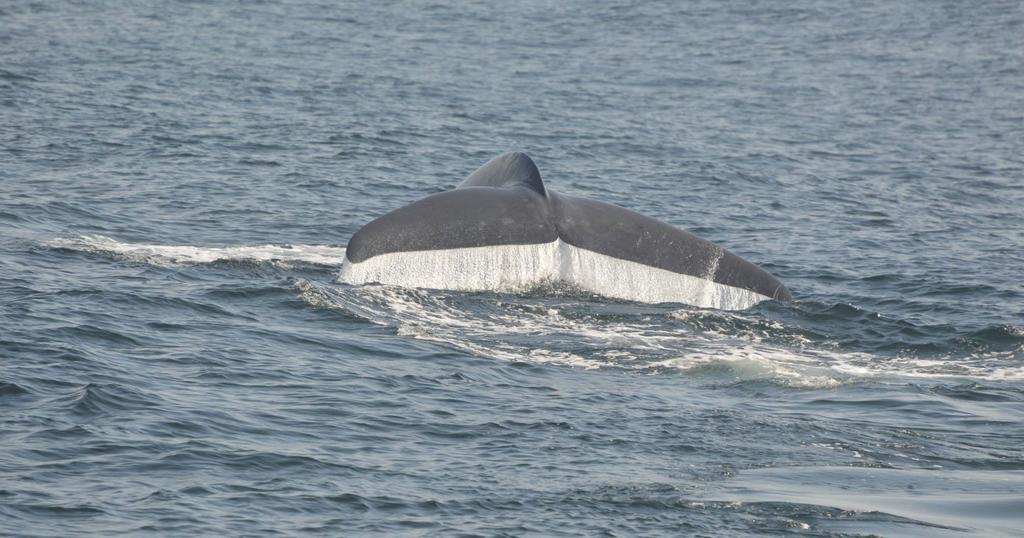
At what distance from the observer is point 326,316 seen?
15.0m

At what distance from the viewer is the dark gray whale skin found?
49.8 feet

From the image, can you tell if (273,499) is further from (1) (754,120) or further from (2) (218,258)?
(1) (754,120)

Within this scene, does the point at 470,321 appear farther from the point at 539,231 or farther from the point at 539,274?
the point at 539,231

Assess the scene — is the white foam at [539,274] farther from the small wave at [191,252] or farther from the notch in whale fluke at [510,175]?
the small wave at [191,252]

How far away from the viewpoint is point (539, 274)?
15.5 m

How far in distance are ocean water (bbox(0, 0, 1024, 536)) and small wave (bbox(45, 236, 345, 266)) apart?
0.08m

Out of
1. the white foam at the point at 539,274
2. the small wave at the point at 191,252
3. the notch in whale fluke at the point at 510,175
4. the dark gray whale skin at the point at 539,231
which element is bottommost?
the small wave at the point at 191,252

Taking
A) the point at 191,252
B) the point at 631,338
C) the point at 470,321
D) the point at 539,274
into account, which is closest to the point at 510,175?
the point at 539,274

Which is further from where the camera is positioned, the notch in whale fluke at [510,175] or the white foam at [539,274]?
the notch in whale fluke at [510,175]

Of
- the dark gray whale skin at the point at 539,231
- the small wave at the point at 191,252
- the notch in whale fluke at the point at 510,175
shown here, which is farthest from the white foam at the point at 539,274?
the small wave at the point at 191,252

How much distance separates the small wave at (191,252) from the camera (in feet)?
56.7

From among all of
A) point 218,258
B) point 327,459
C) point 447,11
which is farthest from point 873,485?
point 447,11

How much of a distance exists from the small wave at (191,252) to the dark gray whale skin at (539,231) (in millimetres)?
2638

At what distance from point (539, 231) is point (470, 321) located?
1.17 metres
